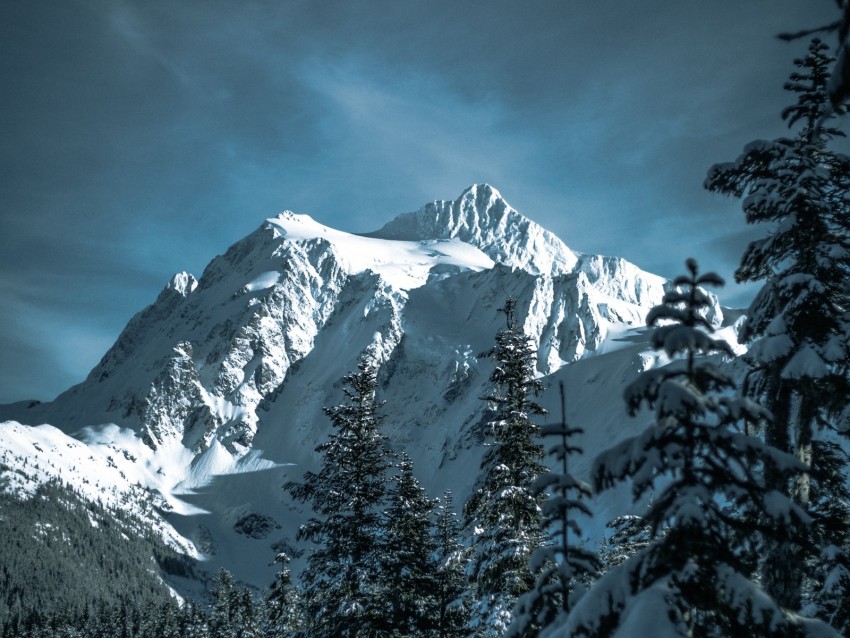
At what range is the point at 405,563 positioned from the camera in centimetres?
1952

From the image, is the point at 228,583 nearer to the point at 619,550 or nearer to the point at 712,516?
the point at 619,550

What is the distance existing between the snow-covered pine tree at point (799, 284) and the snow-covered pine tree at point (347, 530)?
37.3 ft

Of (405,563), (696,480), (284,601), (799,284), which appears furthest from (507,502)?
(284,601)

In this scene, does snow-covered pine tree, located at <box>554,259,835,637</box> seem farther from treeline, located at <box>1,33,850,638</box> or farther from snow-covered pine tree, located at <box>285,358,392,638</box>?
snow-covered pine tree, located at <box>285,358,392,638</box>

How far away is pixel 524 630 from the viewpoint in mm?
7680

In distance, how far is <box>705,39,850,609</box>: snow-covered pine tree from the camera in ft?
30.1

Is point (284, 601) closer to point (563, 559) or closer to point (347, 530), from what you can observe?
point (347, 530)

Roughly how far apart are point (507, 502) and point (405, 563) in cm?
423

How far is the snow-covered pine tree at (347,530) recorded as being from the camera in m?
18.9

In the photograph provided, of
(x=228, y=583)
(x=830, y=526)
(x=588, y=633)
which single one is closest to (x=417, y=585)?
(x=830, y=526)

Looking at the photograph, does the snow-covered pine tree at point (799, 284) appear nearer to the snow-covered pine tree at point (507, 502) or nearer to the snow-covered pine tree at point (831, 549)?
the snow-covered pine tree at point (831, 549)

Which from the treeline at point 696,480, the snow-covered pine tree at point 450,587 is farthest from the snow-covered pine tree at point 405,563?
the snow-covered pine tree at point 450,587

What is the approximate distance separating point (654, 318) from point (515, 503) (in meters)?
12.5

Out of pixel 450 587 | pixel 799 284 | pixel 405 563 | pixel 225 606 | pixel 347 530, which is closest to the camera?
pixel 799 284
